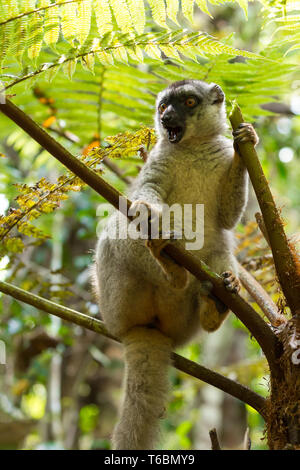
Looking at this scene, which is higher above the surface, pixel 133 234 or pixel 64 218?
pixel 64 218

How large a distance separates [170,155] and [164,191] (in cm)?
37

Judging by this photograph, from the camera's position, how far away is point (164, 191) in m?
4.17

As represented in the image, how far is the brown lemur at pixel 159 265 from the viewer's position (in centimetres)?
377

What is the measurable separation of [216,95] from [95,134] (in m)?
1.27

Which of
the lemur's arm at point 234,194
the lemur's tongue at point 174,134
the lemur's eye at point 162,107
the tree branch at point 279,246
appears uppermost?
the lemur's eye at point 162,107

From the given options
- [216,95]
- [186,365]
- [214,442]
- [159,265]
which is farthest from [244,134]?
[214,442]

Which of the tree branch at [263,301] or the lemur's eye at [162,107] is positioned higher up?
the lemur's eye at [162,107]

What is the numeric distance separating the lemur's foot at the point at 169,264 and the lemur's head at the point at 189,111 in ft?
4.09

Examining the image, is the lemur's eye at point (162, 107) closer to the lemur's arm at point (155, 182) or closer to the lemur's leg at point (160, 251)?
the lemur's arm at point (155, 182)

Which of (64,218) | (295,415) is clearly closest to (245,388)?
(295,415)

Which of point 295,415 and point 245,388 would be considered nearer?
point 295,415

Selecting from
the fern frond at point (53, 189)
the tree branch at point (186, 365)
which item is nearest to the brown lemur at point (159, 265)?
the tree branch at point (186, 365)

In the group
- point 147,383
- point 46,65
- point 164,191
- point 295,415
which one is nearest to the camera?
point 295,415
